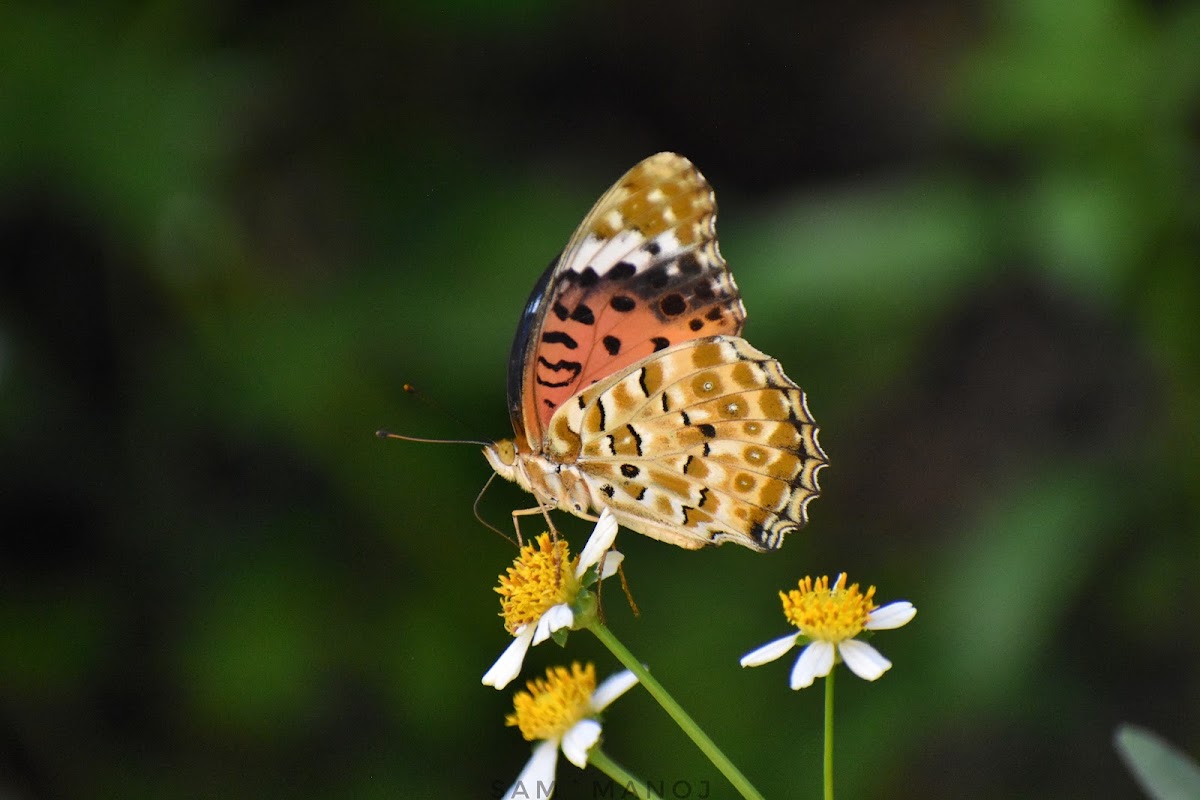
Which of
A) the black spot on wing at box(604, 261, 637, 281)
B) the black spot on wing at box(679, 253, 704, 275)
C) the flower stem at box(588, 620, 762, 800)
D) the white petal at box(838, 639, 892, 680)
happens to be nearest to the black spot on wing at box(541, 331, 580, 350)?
the black spot on wing at box(604, 261, 637, 281)

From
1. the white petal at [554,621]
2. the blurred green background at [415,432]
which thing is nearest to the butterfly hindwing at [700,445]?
the white petal at [554,621]

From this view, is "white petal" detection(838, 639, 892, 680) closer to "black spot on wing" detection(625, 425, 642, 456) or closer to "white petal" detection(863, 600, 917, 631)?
"white petal" detection(863, 600, 917, 631)

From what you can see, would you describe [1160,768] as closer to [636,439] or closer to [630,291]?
[636,439]

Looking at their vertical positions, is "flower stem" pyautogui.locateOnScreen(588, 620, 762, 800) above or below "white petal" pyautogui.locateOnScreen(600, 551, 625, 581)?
below

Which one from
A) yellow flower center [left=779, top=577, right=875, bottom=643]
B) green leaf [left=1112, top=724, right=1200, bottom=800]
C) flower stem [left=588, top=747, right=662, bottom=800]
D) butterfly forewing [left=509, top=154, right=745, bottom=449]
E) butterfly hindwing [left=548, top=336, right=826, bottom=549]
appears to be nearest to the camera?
green leaf [left=1112, top=724, right=1200, bottom=800]

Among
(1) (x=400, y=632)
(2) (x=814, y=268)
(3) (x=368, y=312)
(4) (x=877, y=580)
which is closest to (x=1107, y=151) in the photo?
(2) (x=814, y=268)

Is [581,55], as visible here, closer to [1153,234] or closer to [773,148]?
[773,148]
